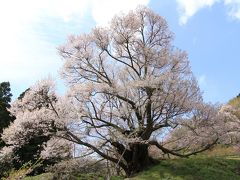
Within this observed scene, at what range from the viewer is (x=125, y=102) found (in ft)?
89.6

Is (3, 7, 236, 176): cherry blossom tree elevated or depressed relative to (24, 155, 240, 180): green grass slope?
elevated

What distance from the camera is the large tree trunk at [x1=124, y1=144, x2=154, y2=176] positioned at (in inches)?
1033

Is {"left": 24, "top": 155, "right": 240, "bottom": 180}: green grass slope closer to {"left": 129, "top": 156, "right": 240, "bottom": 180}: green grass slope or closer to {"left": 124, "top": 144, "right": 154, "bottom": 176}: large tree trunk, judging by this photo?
{"left": 129, "top": 156, "right": 240, "bottom": 180}: green grass slope

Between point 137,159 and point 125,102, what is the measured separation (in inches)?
142

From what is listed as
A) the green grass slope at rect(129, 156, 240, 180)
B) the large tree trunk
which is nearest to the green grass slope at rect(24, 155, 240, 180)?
→ the green grass slope at rect(129, 156, 240, 180)

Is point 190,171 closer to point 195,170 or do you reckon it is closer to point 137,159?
point 195,170

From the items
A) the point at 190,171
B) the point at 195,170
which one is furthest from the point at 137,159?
the point at 195,170

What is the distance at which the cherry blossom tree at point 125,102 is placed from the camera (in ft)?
83.9

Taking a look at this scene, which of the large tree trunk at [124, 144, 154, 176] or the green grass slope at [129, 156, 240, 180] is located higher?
the large tree trunk at [124, 144, 154, 176]

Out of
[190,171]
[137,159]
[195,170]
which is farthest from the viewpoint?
[137,159]

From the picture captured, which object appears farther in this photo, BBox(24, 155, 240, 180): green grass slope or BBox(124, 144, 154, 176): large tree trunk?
BBox(124, 144, 154, 176): large tree trunk

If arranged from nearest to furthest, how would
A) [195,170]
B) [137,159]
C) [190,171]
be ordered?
[190,171], [195,170], [137,159]

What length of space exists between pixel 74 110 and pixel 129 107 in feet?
11.6

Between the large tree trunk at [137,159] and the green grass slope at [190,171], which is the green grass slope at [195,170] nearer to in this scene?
the green grass slope at [190,171]
